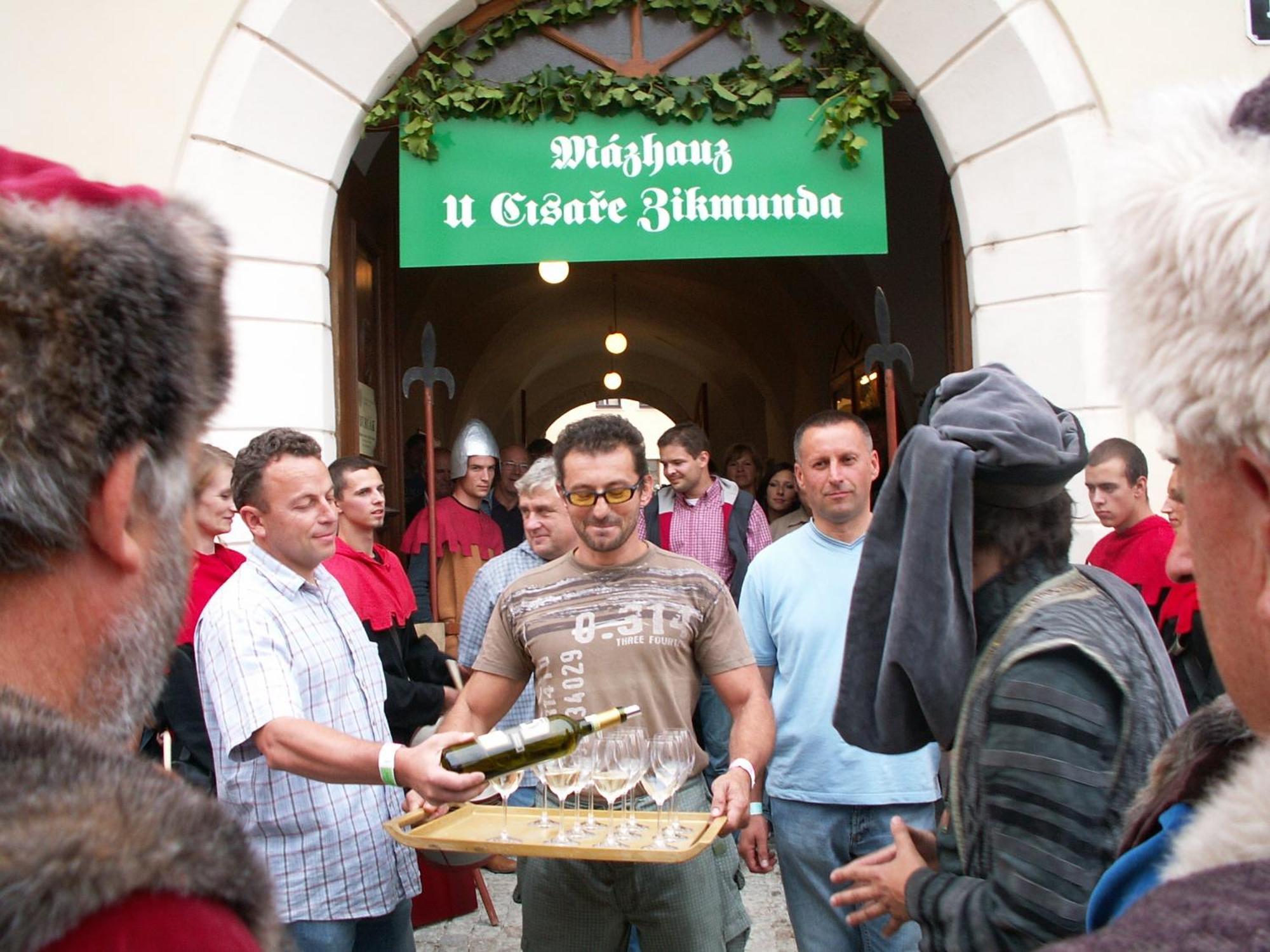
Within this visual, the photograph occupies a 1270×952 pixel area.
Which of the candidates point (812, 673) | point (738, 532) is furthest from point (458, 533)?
point (812, 673)

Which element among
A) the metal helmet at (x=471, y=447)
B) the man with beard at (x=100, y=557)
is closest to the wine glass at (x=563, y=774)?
the man with beard at (x=100, y=557)

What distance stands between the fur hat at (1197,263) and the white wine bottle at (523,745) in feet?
5.94

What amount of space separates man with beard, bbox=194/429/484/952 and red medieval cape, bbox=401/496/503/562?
9.79 ft

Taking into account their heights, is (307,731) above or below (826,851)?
above

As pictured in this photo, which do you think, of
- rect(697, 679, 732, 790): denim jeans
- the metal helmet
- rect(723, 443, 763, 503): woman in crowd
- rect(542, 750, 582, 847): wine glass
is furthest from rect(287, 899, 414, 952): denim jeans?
rect(723, 443, 763, 503): woman in crowd

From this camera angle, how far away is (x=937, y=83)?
16.8 ft

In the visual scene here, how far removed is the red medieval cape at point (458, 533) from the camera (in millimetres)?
6094

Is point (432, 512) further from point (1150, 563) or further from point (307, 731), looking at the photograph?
point (1150, 563)

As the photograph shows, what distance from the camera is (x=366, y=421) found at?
6.16 meters

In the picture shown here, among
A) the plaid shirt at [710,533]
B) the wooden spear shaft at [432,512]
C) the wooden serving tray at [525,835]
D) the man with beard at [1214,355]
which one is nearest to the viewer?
the man with beard at [1214,355]

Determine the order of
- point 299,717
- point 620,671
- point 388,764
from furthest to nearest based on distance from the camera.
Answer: point 620,671 → point 299,717 → point 388,764

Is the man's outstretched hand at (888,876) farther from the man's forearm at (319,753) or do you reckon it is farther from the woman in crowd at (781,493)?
the woman in crowd at (781,493)

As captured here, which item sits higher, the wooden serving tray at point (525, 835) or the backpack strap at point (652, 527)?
the backpack strap at point (652, 527)

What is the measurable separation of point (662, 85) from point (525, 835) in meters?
3.75
